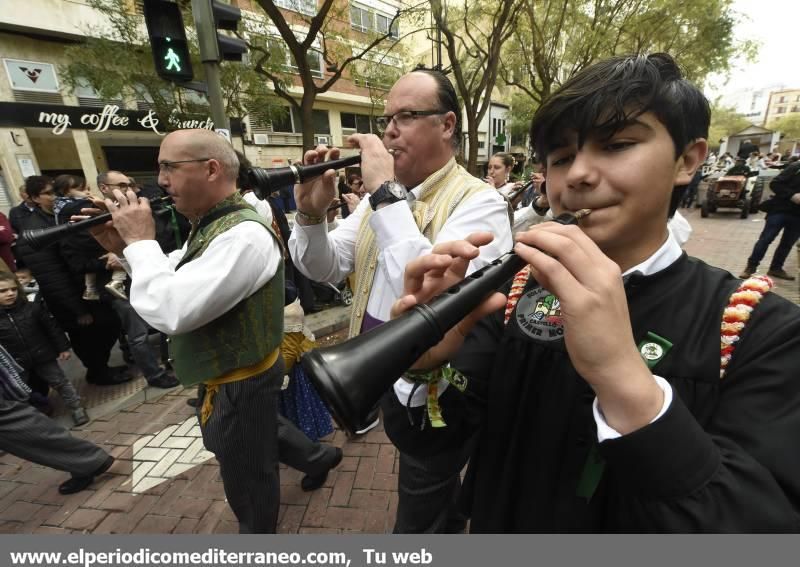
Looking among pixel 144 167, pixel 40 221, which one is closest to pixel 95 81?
pixel 144 167

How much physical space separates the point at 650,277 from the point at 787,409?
0.39m

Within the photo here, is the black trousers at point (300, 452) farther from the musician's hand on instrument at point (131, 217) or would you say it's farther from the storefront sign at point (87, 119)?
the storefront sign at point (87, 119)

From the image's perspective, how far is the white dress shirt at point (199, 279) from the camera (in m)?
1.72

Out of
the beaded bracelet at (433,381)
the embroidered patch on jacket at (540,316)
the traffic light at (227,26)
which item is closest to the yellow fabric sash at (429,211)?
the embroidered patch on jacket at (540,316)

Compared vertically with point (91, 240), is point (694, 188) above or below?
below

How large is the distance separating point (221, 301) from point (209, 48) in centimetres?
385

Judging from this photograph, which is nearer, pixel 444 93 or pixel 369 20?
pixel 444 93

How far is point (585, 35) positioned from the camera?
1412 centimetres

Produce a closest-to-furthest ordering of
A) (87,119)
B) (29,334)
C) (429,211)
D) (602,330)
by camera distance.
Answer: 1. (602,330)
2. (429,211)
3. (29,334)
4. (87,119)

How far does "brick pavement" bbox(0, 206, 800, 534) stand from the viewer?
2.66 meters

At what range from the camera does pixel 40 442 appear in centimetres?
279

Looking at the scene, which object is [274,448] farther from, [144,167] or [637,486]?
[144,167]

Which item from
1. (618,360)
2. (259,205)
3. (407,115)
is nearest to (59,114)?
(259,205)

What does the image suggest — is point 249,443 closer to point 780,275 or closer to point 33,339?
point 33,339
